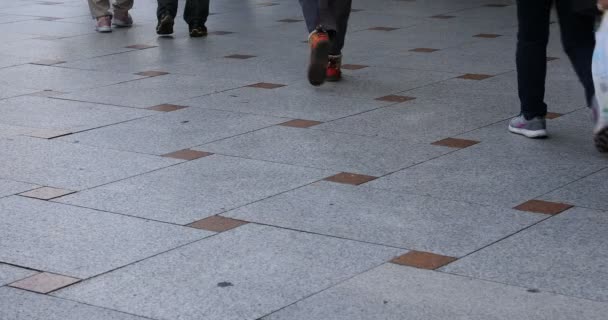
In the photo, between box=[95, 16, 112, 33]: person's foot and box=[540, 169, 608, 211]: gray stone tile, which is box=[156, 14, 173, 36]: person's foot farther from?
box=[540, 169, 608, 211]: gray stone tile

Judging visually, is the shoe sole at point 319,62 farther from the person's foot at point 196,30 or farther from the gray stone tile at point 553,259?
the person's foot at point 196,30

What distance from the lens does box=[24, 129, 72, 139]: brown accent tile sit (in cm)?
568

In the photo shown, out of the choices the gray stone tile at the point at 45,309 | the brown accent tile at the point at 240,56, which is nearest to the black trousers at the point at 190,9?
the brown accent tile at the point at 240,56

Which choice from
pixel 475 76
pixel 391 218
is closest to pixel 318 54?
pixel 475 76

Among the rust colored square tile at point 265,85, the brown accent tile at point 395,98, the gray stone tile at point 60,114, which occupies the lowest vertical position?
the rust colored square tile at point 265,85

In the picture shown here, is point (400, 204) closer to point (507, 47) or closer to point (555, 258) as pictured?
point (555, 258)

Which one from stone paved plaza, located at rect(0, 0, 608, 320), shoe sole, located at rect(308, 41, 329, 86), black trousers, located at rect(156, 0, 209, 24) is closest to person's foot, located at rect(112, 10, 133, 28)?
black trousers, located at rect(156, 0, 209, 24)

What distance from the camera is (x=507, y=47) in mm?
8484

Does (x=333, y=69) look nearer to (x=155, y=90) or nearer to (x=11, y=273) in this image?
(x=155, y=90)

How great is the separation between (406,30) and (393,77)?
2.40 metres

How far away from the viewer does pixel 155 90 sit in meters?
Result: 6.96

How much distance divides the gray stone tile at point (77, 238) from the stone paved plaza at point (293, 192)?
12mm

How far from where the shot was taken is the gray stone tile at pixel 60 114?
6004 millimetres

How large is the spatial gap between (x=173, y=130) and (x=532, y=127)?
1804 millimetres
